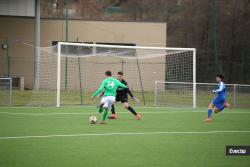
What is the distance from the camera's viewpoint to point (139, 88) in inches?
1369

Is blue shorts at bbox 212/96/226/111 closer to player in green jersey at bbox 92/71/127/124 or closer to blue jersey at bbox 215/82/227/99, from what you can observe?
blue jersey at bbox 215/82/227/99

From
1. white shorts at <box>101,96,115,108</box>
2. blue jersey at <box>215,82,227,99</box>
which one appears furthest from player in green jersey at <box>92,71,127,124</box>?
blue jersey at <box>215,82,227,99</box>

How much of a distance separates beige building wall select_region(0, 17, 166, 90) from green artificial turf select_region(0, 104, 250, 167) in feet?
40.5

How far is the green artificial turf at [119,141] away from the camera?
11727 mm

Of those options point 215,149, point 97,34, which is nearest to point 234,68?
point 97,34

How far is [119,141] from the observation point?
1473cm

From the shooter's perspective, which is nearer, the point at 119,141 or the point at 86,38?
the point at 119,141

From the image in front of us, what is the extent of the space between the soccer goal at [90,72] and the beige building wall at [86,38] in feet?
0.21

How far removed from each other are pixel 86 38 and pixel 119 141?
84.8 ft

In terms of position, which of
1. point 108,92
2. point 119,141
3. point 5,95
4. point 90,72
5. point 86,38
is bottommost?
point 119,141

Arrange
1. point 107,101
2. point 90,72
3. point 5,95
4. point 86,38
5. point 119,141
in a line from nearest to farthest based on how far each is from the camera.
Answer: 1. point 119,141
2. point 107,101
3. point 5,95
4. point 90,72
5. point 86,38

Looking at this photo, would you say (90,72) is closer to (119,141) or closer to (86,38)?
(86,38)

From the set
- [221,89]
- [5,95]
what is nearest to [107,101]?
[221,89]

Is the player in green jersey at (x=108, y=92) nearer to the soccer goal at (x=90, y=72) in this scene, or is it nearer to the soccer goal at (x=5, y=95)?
the soccer goal at (x=90, y=72)
